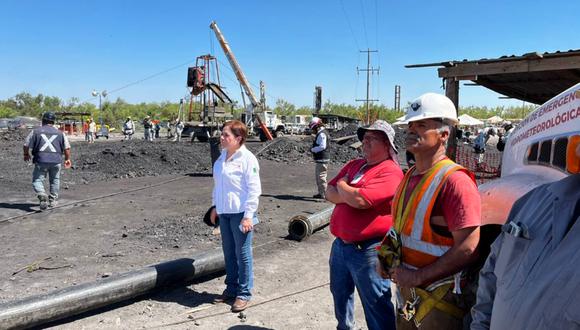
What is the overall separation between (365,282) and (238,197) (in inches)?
66.1

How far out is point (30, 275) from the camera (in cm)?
505

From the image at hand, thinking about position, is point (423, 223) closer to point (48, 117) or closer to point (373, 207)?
point (373, 207)

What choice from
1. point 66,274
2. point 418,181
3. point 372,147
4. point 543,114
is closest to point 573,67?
point 543,114

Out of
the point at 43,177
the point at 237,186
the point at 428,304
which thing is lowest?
the point at 43,177

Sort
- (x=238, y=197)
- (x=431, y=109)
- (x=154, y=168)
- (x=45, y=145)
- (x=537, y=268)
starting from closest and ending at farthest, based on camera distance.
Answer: (x=537, y=268) → (x=431, y=109) → (x=238, y=197) → (x=45, y=145) → (x=154, y=168)

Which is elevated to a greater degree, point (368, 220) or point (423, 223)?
point (423, 223)

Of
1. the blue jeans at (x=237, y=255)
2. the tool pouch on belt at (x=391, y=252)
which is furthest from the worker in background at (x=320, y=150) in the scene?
the tool pouch on belt at (x=391, y=252)

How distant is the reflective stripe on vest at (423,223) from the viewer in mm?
2172

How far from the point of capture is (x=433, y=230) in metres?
2.19

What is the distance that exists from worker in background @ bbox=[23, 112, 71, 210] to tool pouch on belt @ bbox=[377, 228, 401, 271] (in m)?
8.08

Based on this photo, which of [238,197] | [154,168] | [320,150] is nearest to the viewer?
[238,197]

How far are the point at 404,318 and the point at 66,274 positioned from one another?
417 centimetres

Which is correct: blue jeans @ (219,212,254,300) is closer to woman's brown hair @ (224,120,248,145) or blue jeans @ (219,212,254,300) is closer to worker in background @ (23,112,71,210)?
woman's brown hair @ (224,120,248,145)

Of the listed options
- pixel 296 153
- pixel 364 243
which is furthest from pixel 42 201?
pixel 296 153
